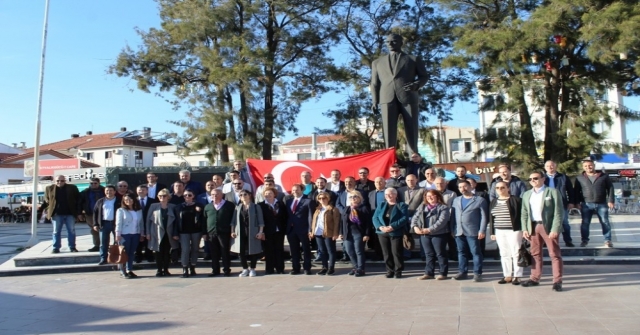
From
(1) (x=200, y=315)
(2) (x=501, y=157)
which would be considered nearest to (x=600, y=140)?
(2) (x=501, y=157)

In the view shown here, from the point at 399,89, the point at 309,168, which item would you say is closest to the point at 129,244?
the point at 309,168

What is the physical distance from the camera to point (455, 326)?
5902 mm

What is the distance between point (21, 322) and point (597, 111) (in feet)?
60.7

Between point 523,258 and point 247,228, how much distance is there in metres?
4.52

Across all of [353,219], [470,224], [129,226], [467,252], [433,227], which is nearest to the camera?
[470,224]

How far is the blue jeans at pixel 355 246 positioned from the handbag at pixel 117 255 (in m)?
3.90

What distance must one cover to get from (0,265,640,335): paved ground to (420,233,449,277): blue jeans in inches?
11.3

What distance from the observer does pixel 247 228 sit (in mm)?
9711

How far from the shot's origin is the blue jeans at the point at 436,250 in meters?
8.84

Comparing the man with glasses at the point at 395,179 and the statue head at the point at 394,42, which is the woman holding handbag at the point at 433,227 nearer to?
the man with glasses at the point at 395,179

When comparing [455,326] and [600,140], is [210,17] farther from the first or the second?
[455,326]

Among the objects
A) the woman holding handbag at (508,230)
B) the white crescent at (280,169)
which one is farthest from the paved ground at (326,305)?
the white crescent at (280,169)

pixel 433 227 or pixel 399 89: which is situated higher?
pixel 399 89

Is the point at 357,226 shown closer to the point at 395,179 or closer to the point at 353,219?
the point at 353,219
